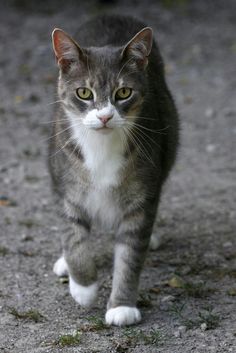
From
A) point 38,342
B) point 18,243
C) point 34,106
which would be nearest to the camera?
point 38,342

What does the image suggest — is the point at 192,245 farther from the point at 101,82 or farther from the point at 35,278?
the point at 101,82

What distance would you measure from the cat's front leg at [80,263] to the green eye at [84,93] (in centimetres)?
74

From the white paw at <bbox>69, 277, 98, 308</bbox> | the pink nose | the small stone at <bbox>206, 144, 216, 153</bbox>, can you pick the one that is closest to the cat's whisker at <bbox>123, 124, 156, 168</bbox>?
the pink nose

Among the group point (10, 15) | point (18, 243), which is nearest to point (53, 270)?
point (18, 243)

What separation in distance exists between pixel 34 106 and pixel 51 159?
402 cm

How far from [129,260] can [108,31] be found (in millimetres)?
1656

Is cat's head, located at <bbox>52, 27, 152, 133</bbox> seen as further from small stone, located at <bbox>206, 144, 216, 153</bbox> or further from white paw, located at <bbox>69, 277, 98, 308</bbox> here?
small stone, located at <bbox>206, 144, 216, 153</bbox>

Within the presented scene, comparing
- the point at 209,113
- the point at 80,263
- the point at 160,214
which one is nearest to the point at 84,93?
the point at 80,263

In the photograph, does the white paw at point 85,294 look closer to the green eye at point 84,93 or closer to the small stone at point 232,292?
the small stone at point 232,292

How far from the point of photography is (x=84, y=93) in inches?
166

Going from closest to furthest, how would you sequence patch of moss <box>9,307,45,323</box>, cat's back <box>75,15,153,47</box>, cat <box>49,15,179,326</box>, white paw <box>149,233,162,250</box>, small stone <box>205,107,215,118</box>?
cat <box>49,15,179,326</box> → patch of moss <box>9,307,45,323</box> → cat's back <box>75,15,153,47</box> → white paw <box>149,233,162,250</box> → small stone <box>205,107,215,118</box>

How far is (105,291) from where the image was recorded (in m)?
4.86

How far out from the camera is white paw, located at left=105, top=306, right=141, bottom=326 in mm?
4324

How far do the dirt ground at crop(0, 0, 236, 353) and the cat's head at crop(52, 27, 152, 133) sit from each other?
3.38 feet
